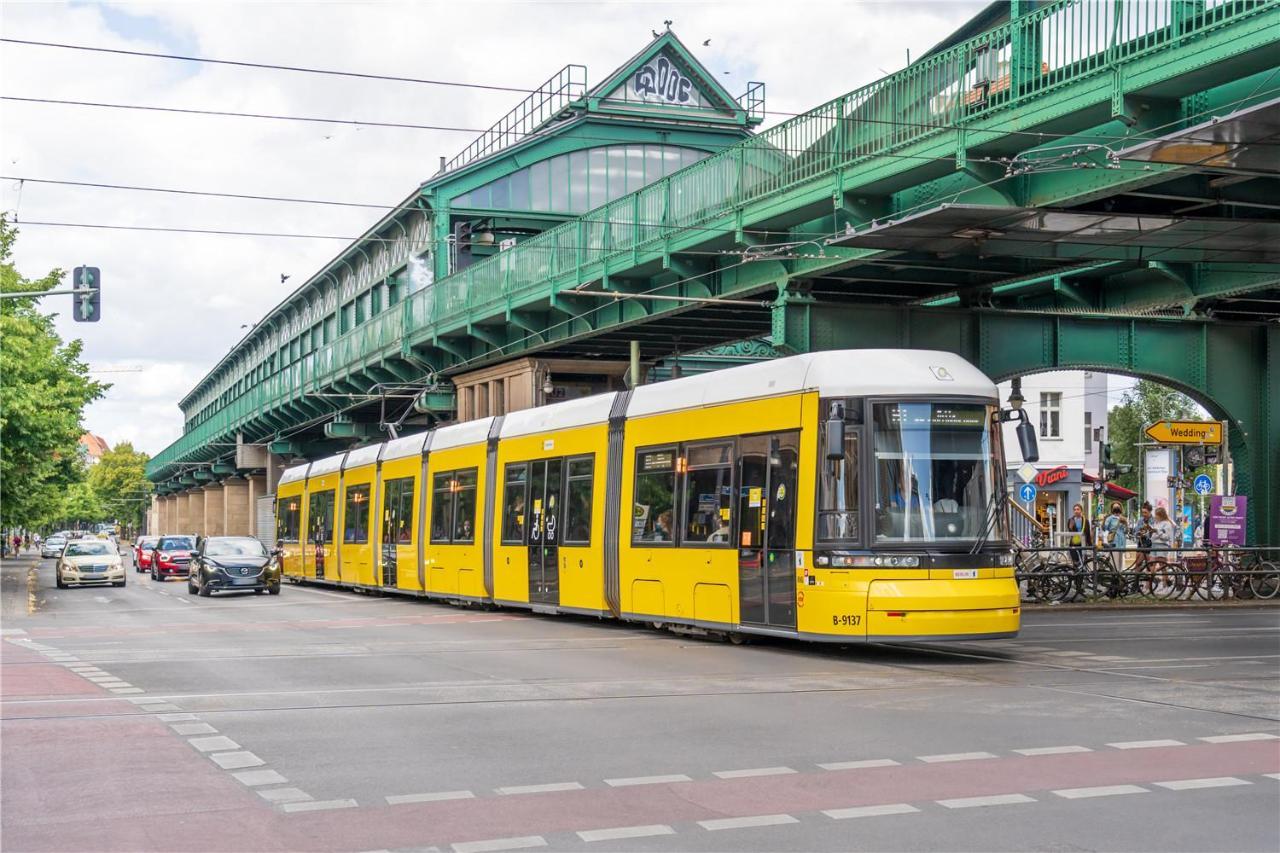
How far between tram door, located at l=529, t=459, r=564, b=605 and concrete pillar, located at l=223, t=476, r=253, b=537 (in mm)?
73430

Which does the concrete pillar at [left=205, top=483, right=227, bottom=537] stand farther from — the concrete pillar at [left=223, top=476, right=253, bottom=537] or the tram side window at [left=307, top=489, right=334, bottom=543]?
the tram side window at [left=307, top=489, right=334, bottom=543]

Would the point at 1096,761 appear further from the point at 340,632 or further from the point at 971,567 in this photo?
the point at 340,632

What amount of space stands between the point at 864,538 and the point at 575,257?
50.6ft

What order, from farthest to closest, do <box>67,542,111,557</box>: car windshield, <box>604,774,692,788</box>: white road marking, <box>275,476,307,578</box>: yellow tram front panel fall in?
<box>67,542,111,557</box>: car windshield
<box>275,476,307,578</box>: yellow tram front panel
<box>604,774,692,788</box>: white road marking

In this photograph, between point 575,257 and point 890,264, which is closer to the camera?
point 890,264

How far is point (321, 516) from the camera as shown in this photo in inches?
1601

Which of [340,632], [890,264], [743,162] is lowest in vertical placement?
[340,632]

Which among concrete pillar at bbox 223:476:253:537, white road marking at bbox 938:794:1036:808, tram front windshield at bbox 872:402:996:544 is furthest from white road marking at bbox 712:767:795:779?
concrete pillar at bbox 223:476:253:537

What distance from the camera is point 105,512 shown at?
650 feet

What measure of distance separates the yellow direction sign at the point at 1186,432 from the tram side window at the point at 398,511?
586 inches

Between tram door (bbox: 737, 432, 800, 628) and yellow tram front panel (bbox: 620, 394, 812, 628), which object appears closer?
tram door (bbox: 737, 432, 800, 628)

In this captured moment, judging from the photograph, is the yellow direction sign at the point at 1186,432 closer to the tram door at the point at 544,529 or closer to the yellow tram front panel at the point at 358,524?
the tram door at the point at 544,529

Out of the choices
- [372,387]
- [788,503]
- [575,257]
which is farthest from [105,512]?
[788,503]

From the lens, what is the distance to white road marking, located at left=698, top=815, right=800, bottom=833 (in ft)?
25.8
